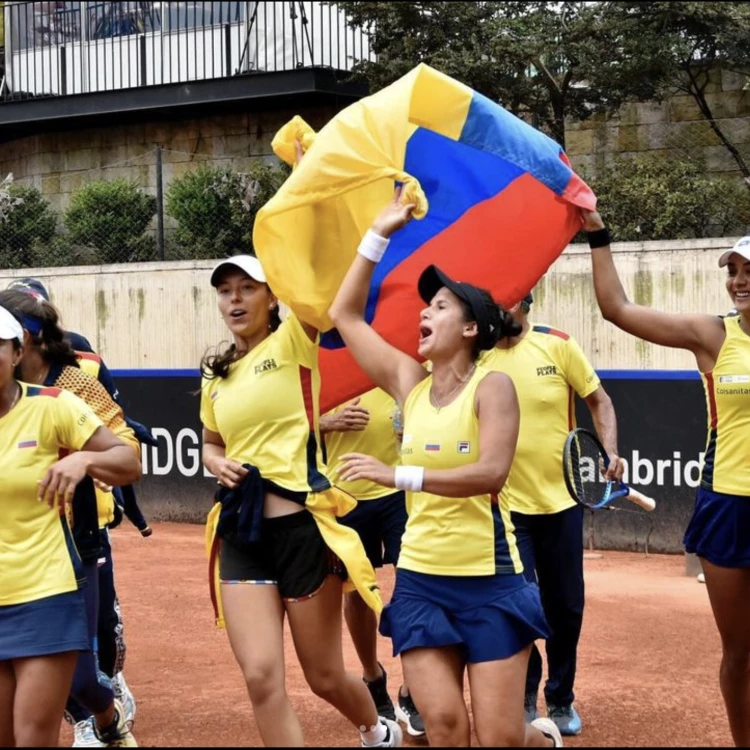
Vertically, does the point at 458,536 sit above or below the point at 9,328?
below

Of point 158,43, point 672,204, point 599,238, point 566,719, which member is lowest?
point 566,719

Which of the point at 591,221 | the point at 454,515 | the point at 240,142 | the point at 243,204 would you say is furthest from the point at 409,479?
the point at 240,142

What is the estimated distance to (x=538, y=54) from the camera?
15531 mm

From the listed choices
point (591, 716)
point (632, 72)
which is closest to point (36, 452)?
point (591, 716)

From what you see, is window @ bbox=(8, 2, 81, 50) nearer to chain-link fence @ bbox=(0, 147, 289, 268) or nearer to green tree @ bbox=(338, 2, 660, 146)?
chain-link fence @ bbox=(0, 147, 289, 268)

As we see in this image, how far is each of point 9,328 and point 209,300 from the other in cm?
922

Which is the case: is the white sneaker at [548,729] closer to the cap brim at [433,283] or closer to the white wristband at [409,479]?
the white wristband at [409,479]

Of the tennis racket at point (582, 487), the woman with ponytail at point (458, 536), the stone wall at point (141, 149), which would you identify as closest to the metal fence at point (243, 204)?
the stone wall at point (141, 149)

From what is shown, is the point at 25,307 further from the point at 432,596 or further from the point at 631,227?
the point at 631,227

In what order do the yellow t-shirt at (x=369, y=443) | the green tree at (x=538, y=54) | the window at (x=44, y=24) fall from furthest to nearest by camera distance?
the window at (x=44, y=24)
the green tree at (x=538, y=54)
the yellow t-shirt at (x=369, y=443)

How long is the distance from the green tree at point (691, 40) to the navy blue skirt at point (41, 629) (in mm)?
11254

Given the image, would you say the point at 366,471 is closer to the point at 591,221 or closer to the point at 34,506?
the point at 34,506

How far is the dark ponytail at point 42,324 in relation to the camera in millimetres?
5645

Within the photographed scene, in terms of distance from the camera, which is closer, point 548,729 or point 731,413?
point 731,413
